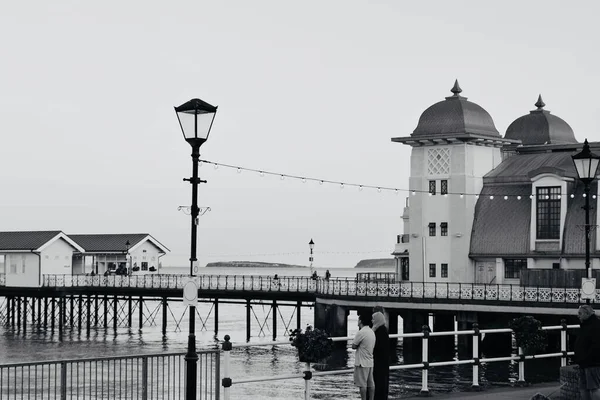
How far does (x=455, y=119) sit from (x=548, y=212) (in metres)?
7.58

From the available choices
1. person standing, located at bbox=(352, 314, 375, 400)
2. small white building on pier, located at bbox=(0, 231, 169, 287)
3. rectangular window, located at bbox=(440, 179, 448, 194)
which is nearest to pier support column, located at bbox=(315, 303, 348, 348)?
rectangular window, located at bbox=(440, 179, 448, 194)

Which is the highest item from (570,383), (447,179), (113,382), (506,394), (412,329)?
(447,179)

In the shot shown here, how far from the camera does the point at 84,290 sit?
7769cm

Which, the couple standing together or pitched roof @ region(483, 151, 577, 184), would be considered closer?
the couple standing together

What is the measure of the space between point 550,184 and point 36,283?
Answer: 1536 inches

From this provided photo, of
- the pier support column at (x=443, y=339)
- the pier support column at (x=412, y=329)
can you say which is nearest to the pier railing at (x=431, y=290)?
the pier support column at (x=412, y=329)

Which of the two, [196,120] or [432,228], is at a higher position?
[196,120]

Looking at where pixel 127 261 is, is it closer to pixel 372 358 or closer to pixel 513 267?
pixel 513 267

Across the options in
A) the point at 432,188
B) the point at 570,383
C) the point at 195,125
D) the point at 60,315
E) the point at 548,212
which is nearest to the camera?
the point at 195,125

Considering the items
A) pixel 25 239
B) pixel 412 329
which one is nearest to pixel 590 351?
pixel 412 329

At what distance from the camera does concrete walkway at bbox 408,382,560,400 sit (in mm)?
20500

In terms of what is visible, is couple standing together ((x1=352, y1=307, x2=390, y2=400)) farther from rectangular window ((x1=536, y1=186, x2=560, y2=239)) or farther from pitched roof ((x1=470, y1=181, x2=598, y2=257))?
rectangular window ((x1=536, y1=186, x2=560, y2=239))

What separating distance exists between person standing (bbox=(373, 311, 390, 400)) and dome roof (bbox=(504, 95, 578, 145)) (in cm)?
5404

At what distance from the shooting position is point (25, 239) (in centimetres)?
8012
